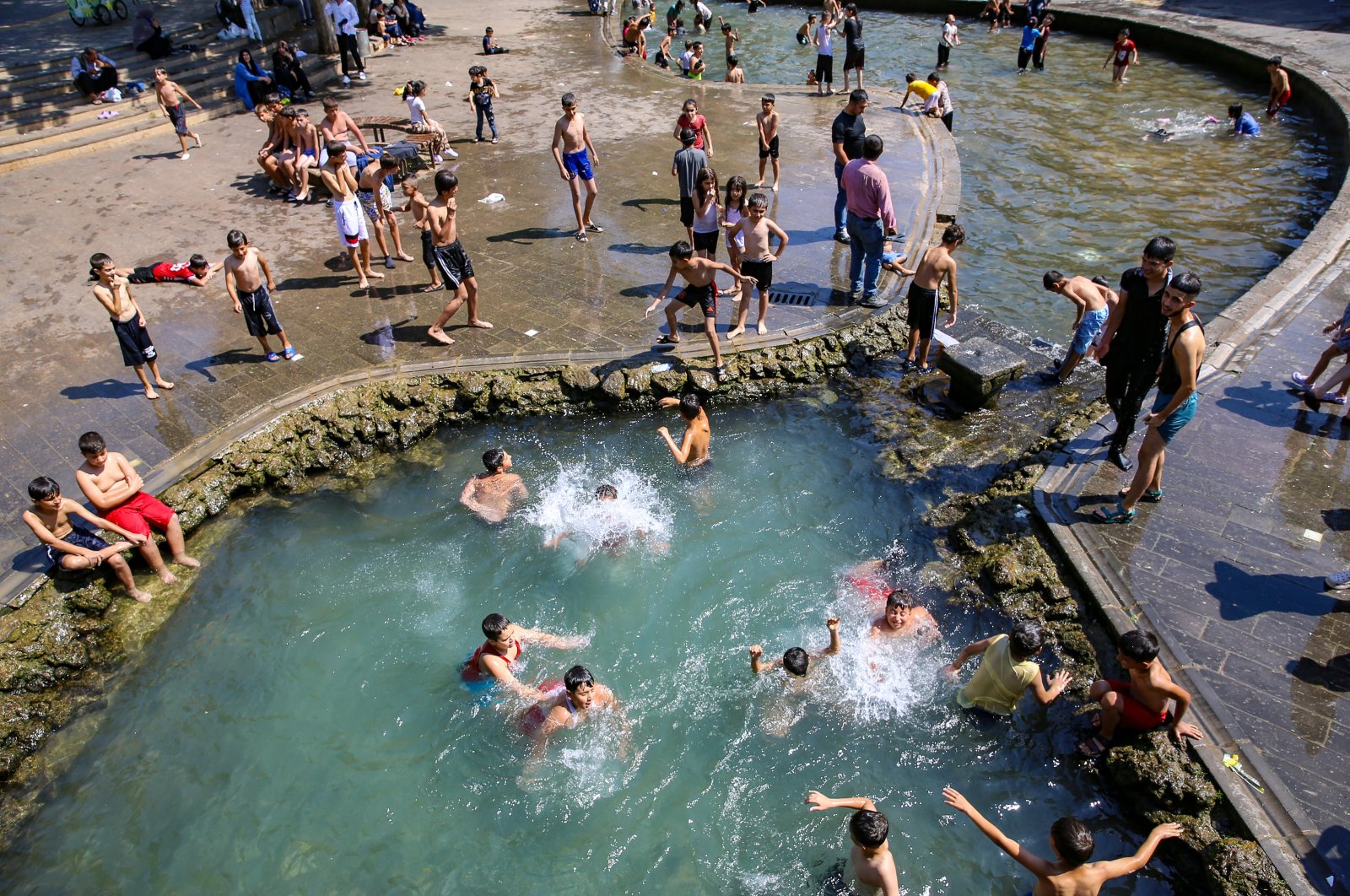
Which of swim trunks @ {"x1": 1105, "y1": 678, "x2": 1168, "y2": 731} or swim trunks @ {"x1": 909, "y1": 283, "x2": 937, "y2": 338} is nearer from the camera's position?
swim trunks @ {"x1": 1105, "y1": 678, "x2": 1168, "y2": 731}

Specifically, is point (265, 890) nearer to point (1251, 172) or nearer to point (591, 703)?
point (591, 703)

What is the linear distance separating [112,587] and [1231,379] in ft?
37.9

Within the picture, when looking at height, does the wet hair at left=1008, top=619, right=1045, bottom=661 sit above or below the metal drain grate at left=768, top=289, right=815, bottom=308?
below

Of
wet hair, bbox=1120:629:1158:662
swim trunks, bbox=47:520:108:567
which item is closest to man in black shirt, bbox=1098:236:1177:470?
wet hair, bbox=1120:629:1158:662

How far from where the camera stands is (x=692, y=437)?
333 inches

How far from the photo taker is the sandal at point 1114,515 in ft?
23.4

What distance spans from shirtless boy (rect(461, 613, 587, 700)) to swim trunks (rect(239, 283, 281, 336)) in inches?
202

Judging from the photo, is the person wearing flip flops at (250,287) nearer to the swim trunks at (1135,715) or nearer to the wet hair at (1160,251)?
the wet hair at (1160,251)

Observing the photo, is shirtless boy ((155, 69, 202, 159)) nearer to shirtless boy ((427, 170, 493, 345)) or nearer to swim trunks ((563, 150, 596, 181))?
swim trunks ((563, 150, 596, 181))

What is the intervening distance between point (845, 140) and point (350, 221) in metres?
6.97

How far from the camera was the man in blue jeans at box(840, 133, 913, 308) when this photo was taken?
9539mm

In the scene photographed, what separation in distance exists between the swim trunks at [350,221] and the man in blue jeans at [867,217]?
20.9 feet

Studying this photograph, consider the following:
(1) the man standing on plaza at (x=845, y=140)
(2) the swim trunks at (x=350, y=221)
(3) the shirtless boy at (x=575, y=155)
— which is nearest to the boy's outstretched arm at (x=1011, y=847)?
(1) the man standing on plaza at (x=845, y=140)

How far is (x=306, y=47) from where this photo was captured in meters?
20.8
